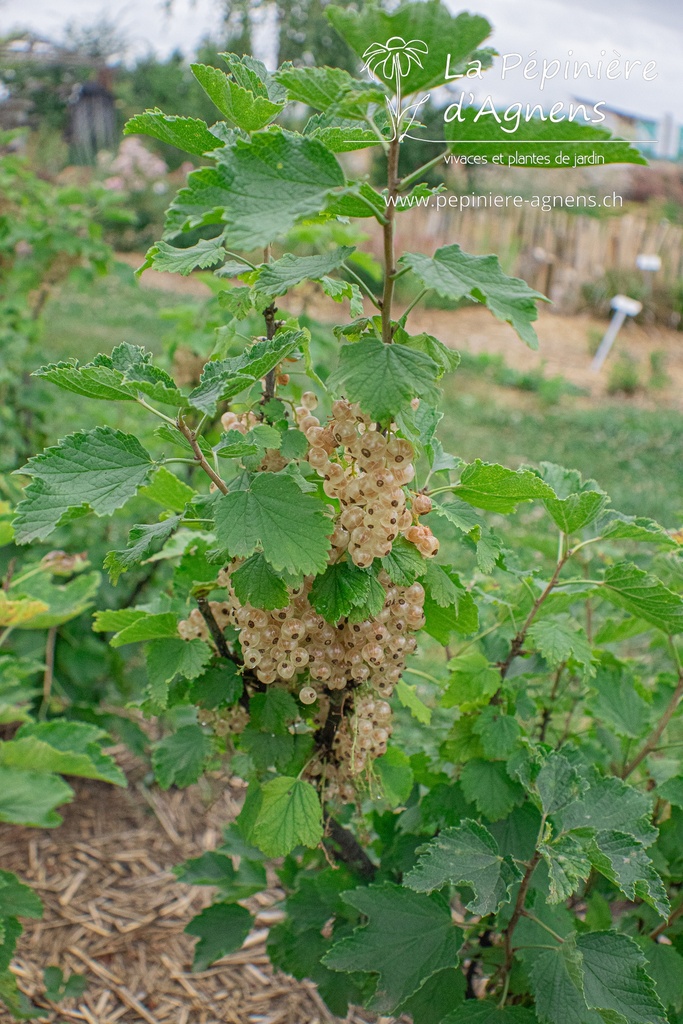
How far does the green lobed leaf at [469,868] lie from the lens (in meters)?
1.07

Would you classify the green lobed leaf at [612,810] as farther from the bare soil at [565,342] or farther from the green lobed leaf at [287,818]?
the bare soil at [565,342]

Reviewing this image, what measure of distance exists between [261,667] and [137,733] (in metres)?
1.38

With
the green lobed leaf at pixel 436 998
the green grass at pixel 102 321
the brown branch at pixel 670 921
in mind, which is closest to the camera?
the green lobed leaf at pixel 436 998

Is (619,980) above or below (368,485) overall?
below

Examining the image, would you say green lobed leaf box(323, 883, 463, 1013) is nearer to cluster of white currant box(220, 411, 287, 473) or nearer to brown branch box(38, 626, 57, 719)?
cluster of white currant box(220, 411, 287, 473)

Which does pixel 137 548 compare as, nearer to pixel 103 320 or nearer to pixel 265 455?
pixel 265 455

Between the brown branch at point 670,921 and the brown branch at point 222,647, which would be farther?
the brown branch at point 670,921

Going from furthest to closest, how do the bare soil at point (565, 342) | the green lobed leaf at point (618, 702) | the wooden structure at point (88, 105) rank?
1. the wooden structure at point (88, 105)
2. the bare soil at point (565, 342)
3. the green lobed leaf at point (618, 702)

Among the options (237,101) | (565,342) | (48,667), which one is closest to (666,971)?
(237,101)

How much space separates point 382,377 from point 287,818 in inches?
24.7

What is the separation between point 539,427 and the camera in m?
7.11

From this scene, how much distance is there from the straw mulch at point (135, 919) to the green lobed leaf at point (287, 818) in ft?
1.45

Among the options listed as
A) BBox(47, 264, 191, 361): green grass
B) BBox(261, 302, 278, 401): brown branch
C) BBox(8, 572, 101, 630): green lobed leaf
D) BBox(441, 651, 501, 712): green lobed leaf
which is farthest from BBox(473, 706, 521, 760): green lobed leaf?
BBox(47, 264, 191, 361): green grass

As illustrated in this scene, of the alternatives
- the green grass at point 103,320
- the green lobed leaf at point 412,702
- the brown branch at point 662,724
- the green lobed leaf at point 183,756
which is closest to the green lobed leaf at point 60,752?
the green lobed leaf at point 183,756
